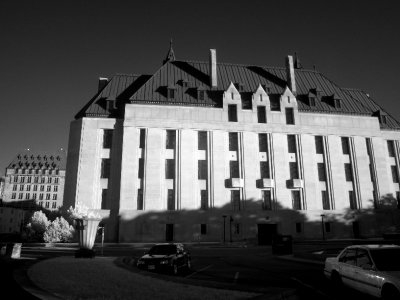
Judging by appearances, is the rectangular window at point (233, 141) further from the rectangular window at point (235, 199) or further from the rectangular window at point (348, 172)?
the rectangular window at point (348, 172)

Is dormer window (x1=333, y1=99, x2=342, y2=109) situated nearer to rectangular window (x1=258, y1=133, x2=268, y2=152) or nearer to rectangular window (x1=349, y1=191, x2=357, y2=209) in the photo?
rectangular window (x1=258, y1=133, x2=268, y2=152)

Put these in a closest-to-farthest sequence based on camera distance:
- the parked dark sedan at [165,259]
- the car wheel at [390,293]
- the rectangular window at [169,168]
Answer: the car wheel at [390,293] < the parked dark sedan at [165,259] < the rectangular window at [169,168]

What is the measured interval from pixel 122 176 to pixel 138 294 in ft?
122

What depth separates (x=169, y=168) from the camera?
45.1 m

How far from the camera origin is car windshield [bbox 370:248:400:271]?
27.0 feet

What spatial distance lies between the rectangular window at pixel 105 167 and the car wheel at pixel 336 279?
126 feet

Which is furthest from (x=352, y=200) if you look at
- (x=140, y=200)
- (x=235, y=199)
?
(x=140, y=200)

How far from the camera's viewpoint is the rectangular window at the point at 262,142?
47.9 metres

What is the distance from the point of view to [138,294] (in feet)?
24.3

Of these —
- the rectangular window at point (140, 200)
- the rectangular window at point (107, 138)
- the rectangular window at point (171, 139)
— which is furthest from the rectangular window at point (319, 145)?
the rectangular window at point (107, 138)

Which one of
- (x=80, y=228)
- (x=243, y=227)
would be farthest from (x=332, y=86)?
(x=80, y=228)

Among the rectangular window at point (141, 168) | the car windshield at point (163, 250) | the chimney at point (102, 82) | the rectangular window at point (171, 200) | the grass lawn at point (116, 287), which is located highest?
the chimney at point (102, 82)

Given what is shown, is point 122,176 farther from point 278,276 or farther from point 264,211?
point 278,276

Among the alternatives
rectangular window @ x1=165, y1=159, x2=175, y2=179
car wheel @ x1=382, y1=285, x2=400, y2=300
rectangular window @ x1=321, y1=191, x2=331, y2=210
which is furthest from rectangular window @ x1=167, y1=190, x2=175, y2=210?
car wheel @ x1=382, y1=285, x2=400, y2=300
